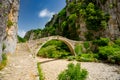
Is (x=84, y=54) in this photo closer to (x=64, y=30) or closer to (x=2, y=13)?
(x=64, y=30)

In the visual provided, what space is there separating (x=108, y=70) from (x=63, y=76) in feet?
36.4

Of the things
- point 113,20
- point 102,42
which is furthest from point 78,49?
point 113,20

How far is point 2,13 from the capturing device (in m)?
7.23

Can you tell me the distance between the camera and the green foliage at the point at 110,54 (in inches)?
905

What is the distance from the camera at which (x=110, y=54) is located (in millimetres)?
24125

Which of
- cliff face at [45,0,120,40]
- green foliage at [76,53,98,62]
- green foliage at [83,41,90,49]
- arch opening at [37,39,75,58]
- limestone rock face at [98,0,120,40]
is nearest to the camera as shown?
green foliage at [76,53,98,62]

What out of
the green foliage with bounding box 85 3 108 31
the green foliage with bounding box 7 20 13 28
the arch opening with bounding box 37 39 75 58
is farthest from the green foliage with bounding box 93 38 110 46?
the green foliage with bounding box 7 20 13 28

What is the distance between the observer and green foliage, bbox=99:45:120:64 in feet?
75.4

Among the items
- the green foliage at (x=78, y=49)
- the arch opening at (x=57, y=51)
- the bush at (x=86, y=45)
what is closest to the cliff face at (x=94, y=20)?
the bush at (x=86, y=45)

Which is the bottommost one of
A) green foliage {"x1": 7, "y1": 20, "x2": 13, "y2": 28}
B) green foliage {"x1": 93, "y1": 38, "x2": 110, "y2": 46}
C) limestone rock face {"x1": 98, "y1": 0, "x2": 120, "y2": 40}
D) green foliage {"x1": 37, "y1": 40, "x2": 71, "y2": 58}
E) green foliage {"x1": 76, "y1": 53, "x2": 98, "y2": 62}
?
green foliage {"x1": 76, "y1": 53, "x2": 98, "y2": 62}

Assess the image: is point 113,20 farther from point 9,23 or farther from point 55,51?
point 9,23

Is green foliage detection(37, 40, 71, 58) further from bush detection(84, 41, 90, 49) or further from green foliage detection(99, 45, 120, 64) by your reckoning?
green foliage detection(99, 45, 120, 64)

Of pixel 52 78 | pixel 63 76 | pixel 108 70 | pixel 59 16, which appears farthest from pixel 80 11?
pixel 63 76

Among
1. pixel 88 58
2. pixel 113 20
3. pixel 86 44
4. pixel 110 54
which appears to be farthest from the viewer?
pixel 113 20
